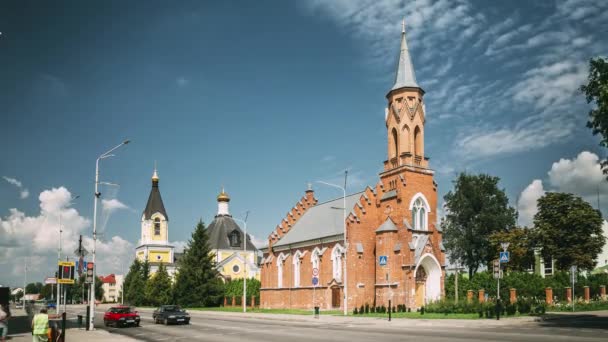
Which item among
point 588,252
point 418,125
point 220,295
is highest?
point 418,125

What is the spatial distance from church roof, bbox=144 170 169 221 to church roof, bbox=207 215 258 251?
9.84 m

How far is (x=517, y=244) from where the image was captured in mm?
65500

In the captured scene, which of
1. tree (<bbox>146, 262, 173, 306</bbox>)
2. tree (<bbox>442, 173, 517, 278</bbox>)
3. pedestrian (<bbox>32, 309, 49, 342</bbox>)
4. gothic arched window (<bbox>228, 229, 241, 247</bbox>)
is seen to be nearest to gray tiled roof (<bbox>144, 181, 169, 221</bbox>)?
gothic arched window (<bbox>228, 229, 241, 247</bbox>)

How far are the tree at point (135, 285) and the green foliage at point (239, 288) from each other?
18.7 metres

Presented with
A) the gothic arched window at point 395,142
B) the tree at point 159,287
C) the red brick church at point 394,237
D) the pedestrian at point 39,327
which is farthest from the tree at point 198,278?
the pedestrian at point 39,327

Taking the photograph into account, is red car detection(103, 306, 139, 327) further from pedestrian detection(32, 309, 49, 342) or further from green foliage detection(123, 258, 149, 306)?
green foliage detection(123, 258, 149, 306)

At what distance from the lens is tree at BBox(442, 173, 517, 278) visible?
7100cm

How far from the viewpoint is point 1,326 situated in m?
19.8

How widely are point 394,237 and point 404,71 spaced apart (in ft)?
52.5

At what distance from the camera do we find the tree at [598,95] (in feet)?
84.4

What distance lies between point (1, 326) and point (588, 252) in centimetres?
5783

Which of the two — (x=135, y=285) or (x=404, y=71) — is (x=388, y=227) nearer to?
(x=404, y=71)

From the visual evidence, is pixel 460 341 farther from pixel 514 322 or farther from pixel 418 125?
pixel 418 125

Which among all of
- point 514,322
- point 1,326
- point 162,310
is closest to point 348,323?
point 514,322
